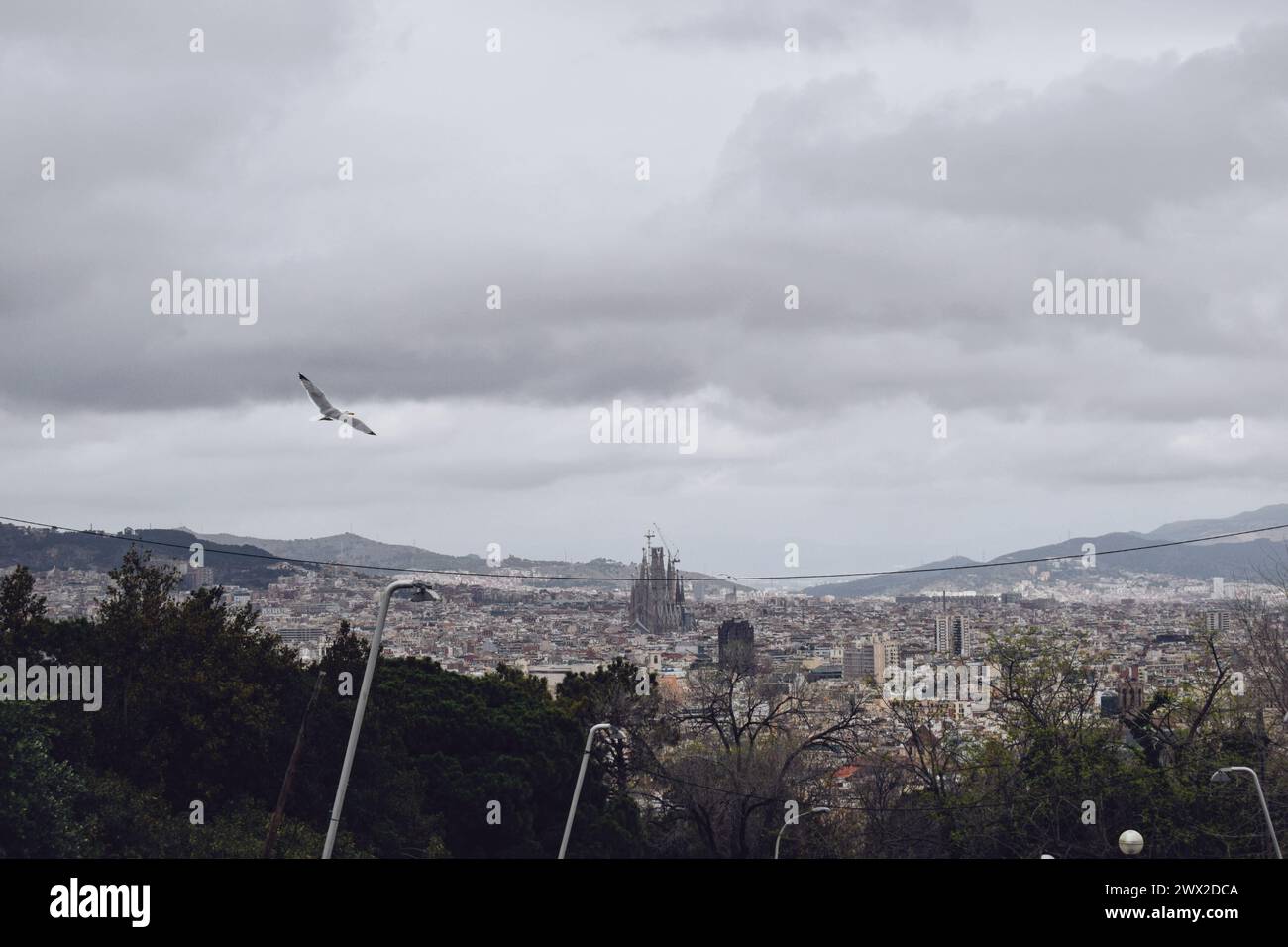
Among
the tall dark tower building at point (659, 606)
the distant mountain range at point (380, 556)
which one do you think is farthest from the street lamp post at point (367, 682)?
the tall dark tower building at point (659, 606)

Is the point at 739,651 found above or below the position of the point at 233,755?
above

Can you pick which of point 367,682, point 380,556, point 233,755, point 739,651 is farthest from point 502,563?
point 367,682

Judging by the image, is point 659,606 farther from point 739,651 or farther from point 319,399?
point 319,399

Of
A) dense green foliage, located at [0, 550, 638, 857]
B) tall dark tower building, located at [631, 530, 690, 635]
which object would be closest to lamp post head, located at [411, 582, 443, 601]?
dense green foliage, located at [0, 550, 638, 857]

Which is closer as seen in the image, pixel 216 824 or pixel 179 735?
pixel 216 824

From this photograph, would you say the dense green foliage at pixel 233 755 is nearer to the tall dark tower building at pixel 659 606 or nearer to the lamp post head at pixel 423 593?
the lamp post head at pixel 423 593

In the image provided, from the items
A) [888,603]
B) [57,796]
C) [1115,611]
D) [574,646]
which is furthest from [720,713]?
[888,603]
